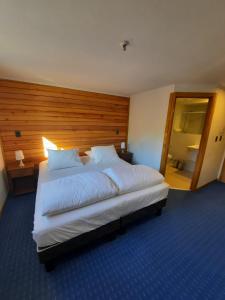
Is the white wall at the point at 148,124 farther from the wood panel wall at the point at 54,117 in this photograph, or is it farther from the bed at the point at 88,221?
the bed at the point at 88,221

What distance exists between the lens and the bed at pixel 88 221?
1199 millimetres

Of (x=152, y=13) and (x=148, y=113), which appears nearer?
(x=152, y=13)

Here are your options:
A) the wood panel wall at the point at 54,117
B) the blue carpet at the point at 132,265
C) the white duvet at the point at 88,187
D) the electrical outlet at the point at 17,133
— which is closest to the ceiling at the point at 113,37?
the wood panel wall at the point at 54,117

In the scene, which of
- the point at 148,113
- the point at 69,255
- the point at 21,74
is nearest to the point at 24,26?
the point at 21,74

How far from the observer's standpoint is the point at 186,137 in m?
4.18

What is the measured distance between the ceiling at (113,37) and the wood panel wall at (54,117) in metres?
0.58

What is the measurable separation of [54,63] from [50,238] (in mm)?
2132

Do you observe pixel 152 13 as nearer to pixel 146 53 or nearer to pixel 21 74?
pixel 146 53

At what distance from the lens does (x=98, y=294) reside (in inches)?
44.7

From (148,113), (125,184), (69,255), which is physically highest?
(148,113)

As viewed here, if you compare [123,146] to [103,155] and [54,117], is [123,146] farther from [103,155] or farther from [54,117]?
[54,117]

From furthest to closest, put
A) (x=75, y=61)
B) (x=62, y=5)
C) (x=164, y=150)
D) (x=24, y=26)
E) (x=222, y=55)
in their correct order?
(x=164, y=150), (x=75, y=61), (x=222, y=55), (x=24, y=26), (x=62, y=5)

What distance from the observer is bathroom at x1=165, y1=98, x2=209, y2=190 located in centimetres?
377

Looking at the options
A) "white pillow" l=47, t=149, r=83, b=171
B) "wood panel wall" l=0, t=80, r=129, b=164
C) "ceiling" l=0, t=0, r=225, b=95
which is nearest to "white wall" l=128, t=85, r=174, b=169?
"wood panel wall" l=0, t=80, r=129, b=164
